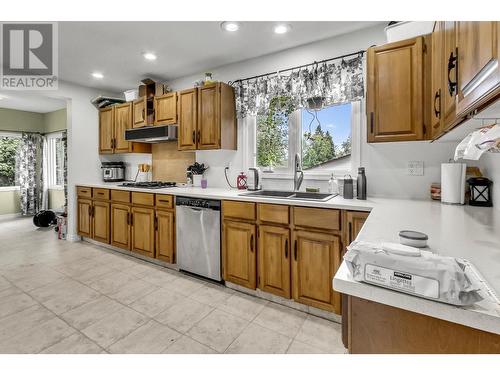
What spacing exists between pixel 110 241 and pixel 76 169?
56.6 inches

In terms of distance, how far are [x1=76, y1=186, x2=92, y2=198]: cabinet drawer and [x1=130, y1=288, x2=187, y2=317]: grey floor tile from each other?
7.57 ft

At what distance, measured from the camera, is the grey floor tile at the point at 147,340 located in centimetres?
A: 172

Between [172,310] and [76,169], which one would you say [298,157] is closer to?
[172,310]

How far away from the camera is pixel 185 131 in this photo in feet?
10.9

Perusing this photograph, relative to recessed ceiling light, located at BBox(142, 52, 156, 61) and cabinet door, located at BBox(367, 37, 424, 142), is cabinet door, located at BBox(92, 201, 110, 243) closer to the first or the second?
recessed ceiling light, located at BBox(142, 52, 156, 61)

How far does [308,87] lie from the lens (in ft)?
8.60

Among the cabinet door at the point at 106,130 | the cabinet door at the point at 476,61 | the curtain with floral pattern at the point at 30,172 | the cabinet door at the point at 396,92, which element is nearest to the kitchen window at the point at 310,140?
the cabinet door at the point at 396,92

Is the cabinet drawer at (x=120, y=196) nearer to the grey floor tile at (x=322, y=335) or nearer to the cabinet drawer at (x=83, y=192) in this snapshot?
the cabinet drawer at (x=83, y=192)

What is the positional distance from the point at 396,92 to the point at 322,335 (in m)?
1.91

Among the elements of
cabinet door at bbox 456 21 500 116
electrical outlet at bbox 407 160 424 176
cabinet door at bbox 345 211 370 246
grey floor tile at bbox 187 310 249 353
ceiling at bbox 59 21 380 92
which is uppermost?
ceiling at bbox 59 21 380 92

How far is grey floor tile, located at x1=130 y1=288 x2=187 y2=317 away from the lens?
2.21 metres

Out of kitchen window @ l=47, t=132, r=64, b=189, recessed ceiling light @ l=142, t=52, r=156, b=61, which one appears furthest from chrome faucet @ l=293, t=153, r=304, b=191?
kitchen window @ l=47, t=132, r=64, b=189

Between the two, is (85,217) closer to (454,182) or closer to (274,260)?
(274,260)

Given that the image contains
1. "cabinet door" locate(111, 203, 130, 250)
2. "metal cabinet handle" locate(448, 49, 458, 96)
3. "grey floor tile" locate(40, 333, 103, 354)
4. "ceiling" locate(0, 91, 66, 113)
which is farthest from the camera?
"ceiling" locate(0, 91, 66, 113)
